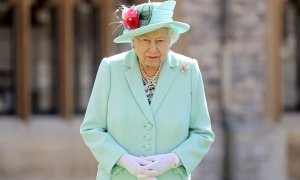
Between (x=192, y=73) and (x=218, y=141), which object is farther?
(x=218, y=141)

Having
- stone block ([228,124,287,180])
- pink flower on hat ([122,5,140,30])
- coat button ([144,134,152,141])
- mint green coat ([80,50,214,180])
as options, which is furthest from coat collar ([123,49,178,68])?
stone block ([228,124,287,180])

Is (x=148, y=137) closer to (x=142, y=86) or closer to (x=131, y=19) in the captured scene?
(x=142, y=86)

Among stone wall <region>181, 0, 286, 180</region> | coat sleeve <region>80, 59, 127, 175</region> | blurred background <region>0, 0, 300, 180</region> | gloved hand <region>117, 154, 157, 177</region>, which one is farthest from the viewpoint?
stone wall <region>181, 0, 286, 180</region>

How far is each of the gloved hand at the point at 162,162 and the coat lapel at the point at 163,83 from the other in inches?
7.4

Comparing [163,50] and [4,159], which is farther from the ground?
[163,50]

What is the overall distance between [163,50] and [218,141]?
5.03 meters

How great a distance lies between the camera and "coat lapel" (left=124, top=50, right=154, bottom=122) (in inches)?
143

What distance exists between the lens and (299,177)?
8.98 meters

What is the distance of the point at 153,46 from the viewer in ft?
11.9

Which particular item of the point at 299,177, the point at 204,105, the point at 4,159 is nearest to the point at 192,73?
the point at 204,105

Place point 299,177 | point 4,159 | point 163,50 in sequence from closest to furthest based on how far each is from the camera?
point 163,50 < point 4,159 < point 299,177

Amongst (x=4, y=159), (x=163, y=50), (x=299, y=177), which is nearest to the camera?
(x=163, y=50)

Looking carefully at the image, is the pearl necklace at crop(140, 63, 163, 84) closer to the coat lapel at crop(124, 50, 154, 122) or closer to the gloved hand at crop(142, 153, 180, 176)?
the coat lapel at crop(124, 50, 154, 122)

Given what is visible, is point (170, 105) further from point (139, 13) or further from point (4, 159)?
point (4, 159)
